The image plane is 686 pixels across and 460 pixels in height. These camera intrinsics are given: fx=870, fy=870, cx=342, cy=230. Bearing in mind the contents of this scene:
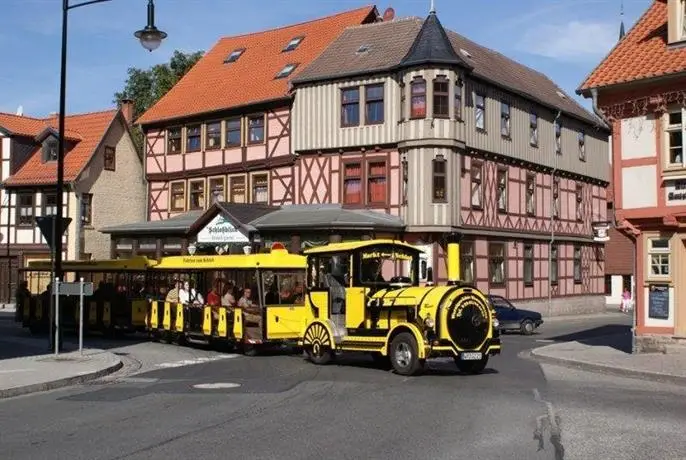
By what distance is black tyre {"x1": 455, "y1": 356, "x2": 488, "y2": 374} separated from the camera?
16.1 metres

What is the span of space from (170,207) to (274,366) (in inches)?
1017

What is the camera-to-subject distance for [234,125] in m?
39.5

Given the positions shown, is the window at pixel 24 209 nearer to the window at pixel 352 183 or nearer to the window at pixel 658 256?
the window at pixel 352 183

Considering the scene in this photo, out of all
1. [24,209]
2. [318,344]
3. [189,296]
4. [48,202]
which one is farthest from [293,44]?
[318,344]

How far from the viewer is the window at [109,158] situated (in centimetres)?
4614

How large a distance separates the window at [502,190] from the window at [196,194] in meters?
13.7

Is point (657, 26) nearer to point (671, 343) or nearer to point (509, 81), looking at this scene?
point (671, 343)

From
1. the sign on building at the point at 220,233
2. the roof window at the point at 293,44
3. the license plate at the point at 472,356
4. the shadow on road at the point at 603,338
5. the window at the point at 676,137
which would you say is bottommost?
the shadow on road at the point at 603,338

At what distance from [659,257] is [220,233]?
19768mm

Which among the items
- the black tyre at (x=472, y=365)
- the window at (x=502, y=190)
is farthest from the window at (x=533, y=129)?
the black tyre at (x=472, y=365)

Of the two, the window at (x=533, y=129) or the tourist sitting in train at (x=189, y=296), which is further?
the window at (x=533, y=129)

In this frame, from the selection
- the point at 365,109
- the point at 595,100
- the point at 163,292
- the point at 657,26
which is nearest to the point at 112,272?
the point at 163,292

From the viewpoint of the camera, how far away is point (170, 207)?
42438mm

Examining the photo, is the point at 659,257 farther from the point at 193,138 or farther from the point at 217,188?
the point at 193,138
